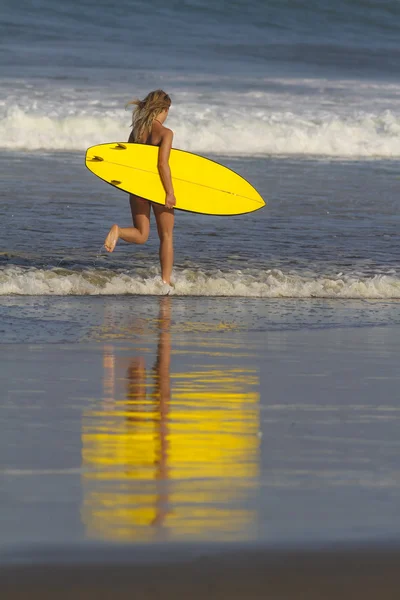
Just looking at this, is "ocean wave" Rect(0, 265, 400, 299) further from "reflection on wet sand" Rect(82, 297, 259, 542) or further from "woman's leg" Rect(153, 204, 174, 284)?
"reflection on wet sand" Rect(82, 297, 259, 542)

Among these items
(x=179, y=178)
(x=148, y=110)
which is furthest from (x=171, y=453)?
(x=179, y=178)

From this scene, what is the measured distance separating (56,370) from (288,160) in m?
13.1

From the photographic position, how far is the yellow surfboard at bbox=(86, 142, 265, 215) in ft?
27.8

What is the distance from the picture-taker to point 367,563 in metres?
2.91

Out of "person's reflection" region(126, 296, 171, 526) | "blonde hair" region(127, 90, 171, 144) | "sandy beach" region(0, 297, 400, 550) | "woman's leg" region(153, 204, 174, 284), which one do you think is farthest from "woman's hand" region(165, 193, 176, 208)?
"person's reflection" region(126, 296, 171, 526)

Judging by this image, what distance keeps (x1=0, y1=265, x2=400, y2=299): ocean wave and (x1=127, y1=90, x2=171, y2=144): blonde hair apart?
1.03 m

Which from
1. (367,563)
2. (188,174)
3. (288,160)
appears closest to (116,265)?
(188,174)

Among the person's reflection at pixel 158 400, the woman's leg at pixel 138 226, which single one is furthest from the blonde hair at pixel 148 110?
the person's reflection at pixel 158 400

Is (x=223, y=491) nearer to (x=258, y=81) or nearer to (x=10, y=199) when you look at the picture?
(x=10, y=199)

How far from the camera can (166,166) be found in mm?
8258

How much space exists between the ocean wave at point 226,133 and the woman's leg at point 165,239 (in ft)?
33.6

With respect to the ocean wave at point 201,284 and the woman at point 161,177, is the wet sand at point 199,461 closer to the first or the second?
the ocean wave at point 201,284

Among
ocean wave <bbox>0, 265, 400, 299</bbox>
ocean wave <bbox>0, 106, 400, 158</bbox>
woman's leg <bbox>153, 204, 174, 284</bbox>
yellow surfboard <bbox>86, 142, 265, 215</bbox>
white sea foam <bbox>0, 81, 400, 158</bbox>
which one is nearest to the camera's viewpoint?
ocean wave <bbox>0, 265, 400, 299</bbox>

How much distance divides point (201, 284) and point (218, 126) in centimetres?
1207
